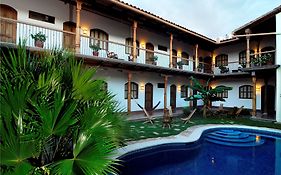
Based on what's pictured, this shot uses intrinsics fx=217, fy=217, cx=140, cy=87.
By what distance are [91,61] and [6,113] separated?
1029 centimetres

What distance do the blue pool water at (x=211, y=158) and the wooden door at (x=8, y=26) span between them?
8.35 meters

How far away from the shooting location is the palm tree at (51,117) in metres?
2.19

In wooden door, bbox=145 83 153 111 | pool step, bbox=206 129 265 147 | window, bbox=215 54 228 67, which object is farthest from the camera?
window, bbox=215 54 228 67

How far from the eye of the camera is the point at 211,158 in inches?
301

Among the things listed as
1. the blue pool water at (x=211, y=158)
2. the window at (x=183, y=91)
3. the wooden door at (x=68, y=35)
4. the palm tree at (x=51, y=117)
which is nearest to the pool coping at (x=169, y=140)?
the blue pool water at (x=211, y=158)

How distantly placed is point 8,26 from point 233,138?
12.1 meters

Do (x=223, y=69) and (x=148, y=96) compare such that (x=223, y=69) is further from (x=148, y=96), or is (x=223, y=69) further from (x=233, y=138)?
(x=233, y=138)

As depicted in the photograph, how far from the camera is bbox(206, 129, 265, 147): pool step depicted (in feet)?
31.7

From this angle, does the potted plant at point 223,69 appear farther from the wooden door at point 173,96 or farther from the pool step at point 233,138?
the pool step at point 233,138

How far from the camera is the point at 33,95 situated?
2.49 meters

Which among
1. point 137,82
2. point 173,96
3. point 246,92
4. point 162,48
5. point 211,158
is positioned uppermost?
point 162,48

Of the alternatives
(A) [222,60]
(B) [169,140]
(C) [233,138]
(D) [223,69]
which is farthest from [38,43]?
(A) [222,60]

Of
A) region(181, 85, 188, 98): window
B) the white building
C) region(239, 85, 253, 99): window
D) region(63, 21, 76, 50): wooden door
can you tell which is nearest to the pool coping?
the white building

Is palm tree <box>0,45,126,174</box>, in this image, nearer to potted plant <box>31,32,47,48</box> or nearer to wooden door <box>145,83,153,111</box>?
potted plant <box>31,32,47,48</box>
